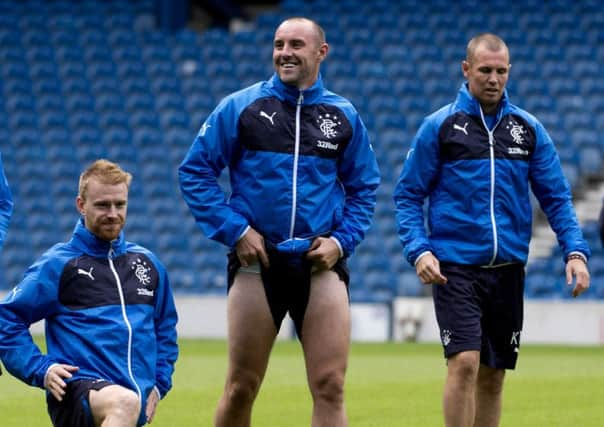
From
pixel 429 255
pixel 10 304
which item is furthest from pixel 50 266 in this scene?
pixel 429 255

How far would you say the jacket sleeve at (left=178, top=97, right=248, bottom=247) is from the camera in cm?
665

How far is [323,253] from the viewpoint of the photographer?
654 cm

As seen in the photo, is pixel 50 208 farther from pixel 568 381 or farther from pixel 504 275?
pixel 504 275

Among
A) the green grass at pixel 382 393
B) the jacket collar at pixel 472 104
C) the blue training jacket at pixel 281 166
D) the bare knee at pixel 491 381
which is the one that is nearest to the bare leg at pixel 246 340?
the blue training jacket at pixel 281 166

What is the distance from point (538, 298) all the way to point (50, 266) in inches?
627

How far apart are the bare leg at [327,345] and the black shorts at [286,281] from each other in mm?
48

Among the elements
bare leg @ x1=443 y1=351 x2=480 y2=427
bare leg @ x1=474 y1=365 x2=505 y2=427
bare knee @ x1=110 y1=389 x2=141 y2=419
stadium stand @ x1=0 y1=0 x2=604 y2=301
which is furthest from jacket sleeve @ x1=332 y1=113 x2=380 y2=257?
stadium stand @ x1=0 y1=0 x2=604 y2=301

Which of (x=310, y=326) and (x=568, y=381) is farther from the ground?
(x=310, y=326)

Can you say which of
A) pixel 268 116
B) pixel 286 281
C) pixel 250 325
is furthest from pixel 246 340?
pixel 268 116

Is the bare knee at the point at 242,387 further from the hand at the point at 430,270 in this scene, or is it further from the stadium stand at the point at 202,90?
the stadium stand at the point at 202,90

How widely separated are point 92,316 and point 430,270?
5.89 ft

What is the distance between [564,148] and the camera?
23078 millimetres

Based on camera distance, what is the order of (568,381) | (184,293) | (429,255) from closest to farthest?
(429,255) → (568,381) → (184,293)

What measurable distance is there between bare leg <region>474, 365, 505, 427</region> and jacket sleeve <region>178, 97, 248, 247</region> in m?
1.70
